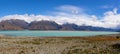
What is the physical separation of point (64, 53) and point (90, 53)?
4.32m

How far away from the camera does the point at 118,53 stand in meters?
31.8

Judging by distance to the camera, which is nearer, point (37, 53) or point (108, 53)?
point (108, 53)

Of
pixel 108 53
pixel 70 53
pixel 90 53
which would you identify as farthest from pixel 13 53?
pixel 108 53

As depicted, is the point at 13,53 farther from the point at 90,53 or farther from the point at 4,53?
the point at 90,53

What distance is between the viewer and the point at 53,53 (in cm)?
3453

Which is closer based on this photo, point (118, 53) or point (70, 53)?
point (118, 53)

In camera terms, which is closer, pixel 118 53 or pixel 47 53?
pixel 118 53

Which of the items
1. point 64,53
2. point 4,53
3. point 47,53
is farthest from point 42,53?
point 4,53

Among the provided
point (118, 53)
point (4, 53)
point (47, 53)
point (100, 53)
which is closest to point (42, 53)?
point (47, 53)

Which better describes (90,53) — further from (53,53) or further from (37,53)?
(37,53)

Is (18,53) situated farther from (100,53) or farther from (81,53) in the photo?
(100,53)

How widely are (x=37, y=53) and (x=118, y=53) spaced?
42.6 ft

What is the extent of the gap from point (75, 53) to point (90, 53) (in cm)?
246

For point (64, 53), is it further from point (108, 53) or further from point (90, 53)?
point (108, 53)
